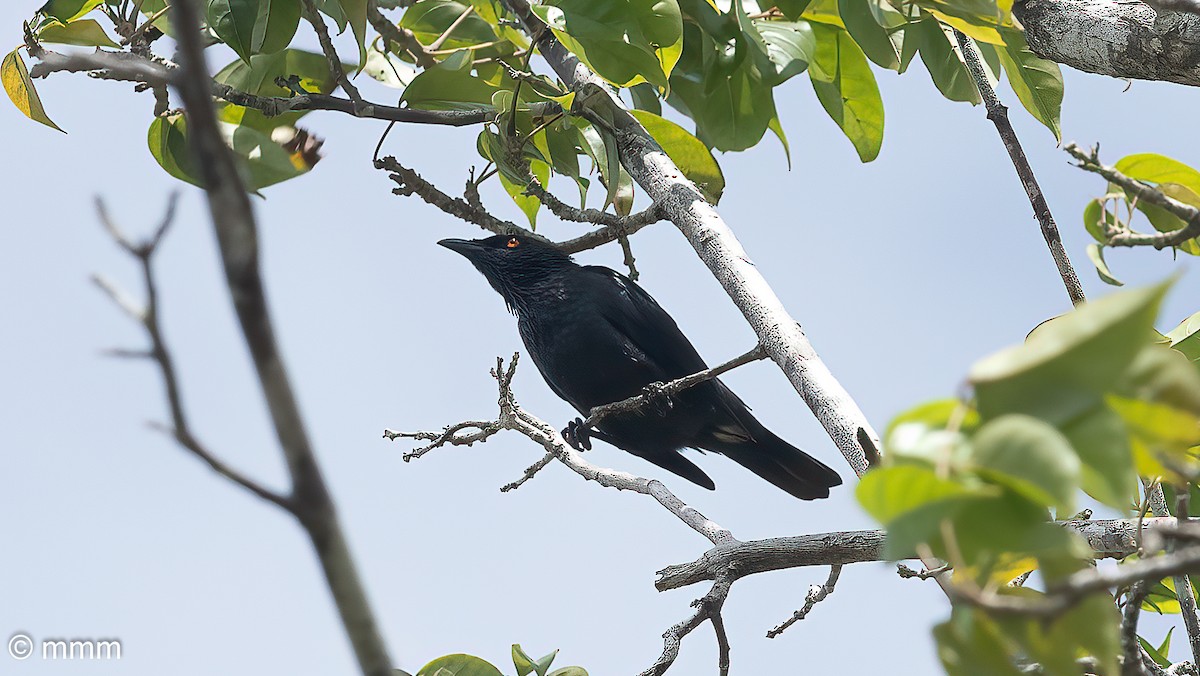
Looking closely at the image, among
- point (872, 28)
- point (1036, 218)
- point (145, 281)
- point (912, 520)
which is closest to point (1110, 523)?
point (1036, 218)

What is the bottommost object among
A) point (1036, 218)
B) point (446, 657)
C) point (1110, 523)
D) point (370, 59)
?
point (1110, 523)

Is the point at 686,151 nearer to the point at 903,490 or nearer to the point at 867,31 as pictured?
the point at 867,31

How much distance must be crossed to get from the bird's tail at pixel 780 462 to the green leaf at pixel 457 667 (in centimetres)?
241

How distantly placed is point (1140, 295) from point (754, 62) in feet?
6.81

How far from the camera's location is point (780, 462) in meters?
4.33

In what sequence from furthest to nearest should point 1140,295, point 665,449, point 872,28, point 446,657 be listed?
→ point 665,449
point 872,28
point 446,657
point 1140,295

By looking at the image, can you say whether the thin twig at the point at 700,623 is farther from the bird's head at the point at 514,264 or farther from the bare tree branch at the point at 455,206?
the bird's head at the point at 514,264

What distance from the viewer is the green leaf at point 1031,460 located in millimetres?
617

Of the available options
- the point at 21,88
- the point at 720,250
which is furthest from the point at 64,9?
the point at 720,250

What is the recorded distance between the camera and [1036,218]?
2.28 meters

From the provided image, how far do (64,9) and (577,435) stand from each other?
2.28 meters

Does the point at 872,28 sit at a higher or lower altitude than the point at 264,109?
lower

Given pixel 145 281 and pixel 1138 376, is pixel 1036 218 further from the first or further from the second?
pixel 145 281

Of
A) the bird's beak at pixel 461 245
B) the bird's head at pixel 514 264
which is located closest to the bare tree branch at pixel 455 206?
the bird's head at pixel 514 264
